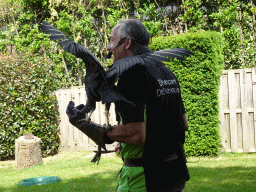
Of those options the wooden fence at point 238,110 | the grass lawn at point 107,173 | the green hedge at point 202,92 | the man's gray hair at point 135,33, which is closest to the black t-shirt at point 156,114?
the man's gray hair at point 135,33

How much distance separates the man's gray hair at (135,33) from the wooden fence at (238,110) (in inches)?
265

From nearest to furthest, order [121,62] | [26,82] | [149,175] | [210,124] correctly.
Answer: [121,62] → [149,175] → [210,124] → [26,82]

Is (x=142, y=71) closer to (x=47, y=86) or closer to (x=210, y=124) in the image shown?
(x=210, y=124)

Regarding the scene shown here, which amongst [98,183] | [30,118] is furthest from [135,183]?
[30,118]

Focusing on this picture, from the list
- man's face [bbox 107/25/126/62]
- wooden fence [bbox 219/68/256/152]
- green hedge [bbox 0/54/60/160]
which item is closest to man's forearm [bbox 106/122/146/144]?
man's face [bbox 107/25/126/62]

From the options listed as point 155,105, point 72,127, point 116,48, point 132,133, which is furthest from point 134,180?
point 72,127

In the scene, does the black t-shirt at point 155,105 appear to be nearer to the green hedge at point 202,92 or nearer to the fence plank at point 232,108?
the green hedge at point 202,92

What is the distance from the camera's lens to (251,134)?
8.14 m

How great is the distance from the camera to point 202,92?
7875 millimetres

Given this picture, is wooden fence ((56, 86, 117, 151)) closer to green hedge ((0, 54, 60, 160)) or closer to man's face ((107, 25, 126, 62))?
green hedge ((0, 54, 60, 160))

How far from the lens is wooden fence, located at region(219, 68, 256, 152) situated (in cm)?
812

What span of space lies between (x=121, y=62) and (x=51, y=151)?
29.5 ft

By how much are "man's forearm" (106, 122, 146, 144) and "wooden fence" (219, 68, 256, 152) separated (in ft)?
22.7

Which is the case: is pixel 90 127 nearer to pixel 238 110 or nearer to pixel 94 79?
pixel 94 79
